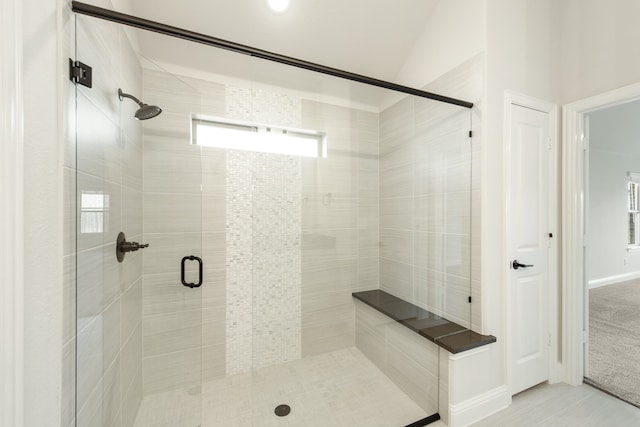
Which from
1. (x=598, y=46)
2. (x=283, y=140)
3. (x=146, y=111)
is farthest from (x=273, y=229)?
(x=598, y=46)

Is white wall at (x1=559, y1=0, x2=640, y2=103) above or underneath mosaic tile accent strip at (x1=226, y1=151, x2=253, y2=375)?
above

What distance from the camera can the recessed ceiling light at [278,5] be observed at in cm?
193

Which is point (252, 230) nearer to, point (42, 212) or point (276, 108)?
point (276, 108)

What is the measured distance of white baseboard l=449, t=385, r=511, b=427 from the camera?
1635 mm

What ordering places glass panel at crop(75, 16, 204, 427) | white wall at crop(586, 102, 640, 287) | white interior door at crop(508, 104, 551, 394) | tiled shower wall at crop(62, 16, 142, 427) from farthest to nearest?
white wall at crop(586, 102, 640, 287)
white interior door at crop(508, 104, 551, 394)
glass panel at crop(75, 16, 204, 427)
tiled shower wall at crop(62, 16, 142, 427)

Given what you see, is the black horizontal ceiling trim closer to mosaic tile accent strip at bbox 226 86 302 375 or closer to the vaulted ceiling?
mosaic tile accent strip at bbox 226 86 302 375

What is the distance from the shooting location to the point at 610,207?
4.87m

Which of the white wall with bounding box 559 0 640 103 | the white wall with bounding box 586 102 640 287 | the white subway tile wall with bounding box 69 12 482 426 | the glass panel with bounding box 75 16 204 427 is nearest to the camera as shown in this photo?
the glass panel with bounding box 75 16 204 427

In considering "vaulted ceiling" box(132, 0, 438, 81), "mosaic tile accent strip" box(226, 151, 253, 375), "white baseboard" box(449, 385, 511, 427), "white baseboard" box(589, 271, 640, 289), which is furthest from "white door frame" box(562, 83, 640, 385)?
"white baseboard" box(589, 271, 640, 289)

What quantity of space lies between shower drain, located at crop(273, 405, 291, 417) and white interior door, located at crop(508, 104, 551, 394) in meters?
1.57

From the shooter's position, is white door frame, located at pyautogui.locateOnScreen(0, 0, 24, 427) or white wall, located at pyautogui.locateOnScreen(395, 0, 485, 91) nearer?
white door frame, located at pyautogui.locateOnScreen(0, 0, 24, 427)

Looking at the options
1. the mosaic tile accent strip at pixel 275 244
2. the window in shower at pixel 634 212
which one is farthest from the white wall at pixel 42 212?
the window in shower at pixel 634 212

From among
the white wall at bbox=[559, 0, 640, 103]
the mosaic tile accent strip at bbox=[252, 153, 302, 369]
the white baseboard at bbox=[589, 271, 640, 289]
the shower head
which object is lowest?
the white baseboard at bbox=[589, 271, 640, 289]

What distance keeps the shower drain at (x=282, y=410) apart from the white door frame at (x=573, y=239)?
219cm
